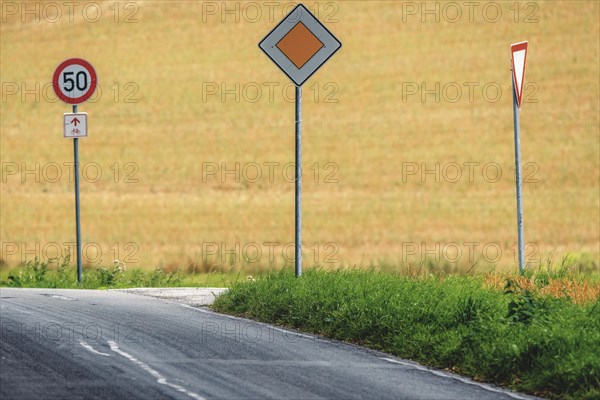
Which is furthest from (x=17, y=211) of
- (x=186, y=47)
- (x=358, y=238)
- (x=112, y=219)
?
(x=186, y=47)

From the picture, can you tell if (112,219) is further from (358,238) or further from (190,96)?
(190,96)

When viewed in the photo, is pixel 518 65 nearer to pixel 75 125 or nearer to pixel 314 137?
pixel 75 125

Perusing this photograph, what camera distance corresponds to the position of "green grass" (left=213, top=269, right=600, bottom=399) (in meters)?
10.4

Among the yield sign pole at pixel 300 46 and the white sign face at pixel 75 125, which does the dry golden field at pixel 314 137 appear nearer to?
the white sign face at pixel 75 125

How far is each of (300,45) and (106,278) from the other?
8187 mm

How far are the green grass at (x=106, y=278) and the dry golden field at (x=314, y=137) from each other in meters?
1.45

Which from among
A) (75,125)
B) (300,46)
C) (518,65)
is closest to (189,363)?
→ (300,46)

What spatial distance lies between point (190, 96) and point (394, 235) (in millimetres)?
23049

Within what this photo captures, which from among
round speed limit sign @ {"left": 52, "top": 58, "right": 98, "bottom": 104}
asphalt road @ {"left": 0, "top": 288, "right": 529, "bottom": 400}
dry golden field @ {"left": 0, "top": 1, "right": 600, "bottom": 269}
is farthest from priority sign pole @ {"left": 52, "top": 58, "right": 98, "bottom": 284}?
asphalt road @ {"left": 0, "top": 288, "right": 529, "bottom": 400}

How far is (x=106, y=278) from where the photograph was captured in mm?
22672

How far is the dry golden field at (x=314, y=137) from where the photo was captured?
3438 centimetres

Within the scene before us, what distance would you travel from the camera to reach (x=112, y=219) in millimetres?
38281

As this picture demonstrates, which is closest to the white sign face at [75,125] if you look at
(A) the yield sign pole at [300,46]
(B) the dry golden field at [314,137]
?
(B) the dry golden field at [314,137]

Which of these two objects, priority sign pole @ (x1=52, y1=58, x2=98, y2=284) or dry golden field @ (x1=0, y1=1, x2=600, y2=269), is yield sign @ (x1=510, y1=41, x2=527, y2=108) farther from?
priority sign pole @ (x1=52, y1=58, x2=98, y2=284)
